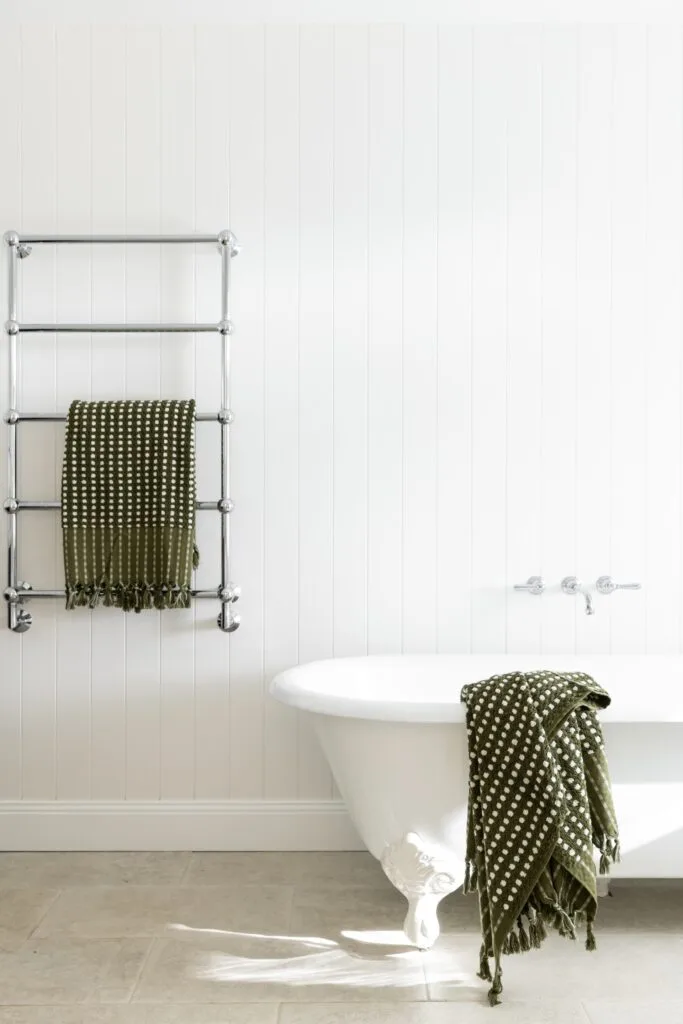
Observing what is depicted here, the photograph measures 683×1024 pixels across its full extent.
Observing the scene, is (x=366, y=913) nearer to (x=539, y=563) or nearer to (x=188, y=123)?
(x=539, y=563)

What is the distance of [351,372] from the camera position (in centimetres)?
294

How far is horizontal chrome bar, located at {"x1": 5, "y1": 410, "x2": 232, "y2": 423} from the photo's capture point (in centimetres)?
280

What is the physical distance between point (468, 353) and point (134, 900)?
75.7 inches

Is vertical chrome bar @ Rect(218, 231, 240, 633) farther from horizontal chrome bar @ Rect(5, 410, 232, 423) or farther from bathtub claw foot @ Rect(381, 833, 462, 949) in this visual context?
bathtub claw foot @ Rect(381, 833, 462, 949)

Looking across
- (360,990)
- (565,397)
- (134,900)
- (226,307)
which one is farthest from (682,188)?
(134,900)

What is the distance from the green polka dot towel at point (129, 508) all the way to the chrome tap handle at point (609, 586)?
130cm

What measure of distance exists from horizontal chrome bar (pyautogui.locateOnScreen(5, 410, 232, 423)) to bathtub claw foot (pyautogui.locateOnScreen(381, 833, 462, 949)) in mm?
1341

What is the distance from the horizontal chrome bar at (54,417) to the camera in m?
2.80

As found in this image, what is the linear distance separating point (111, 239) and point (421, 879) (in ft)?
6.76

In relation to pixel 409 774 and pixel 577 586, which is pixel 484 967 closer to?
pixel 409 774

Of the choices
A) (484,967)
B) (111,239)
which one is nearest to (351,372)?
(111,239)

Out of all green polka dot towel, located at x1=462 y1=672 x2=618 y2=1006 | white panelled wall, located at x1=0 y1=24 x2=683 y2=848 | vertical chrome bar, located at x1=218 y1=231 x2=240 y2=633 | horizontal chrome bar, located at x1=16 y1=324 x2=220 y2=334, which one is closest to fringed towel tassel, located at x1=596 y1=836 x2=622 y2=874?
green polka dot towel, located at x1=462 y1=672 x2=618 y2=1006

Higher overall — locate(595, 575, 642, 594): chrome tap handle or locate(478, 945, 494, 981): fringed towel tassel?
locate(595, 575, 642, 594): chrome tap handle

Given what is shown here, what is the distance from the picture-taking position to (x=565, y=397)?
2949mm
